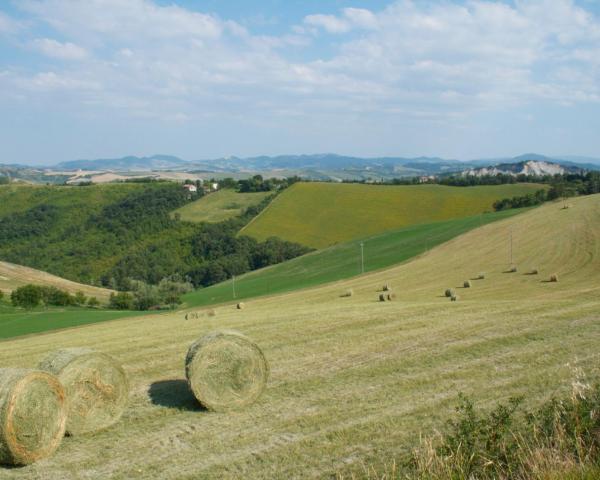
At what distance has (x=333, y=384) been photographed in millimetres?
12781

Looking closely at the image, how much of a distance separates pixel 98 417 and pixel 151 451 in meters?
1.79

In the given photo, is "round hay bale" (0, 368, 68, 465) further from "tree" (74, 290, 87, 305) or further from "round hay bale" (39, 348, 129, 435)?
"tree" (74, 290, 87, 305)

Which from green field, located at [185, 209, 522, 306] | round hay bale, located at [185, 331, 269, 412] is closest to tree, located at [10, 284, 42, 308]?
green field, located at [185, 209, 522, 306]

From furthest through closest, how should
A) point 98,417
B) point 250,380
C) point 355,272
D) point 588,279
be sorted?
point 355,272
point 588,279
point 250,380
point 98,417

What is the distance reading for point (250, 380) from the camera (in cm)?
1214

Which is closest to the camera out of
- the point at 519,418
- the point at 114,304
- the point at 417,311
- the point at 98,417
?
the point at 519,418

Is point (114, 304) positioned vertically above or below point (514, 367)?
below

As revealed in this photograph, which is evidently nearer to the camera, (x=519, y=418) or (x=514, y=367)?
(x=519, y=418)

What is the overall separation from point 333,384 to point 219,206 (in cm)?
10886

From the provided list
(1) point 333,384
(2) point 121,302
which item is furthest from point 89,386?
(2) point 121,302

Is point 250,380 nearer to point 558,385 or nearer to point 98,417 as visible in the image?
point 98,417

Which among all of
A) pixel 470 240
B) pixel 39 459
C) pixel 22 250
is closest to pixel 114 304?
pixel 470 240

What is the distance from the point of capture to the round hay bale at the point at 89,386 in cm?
1099

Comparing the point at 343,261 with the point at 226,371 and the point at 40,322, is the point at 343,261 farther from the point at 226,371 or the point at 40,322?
the point at 226,371
